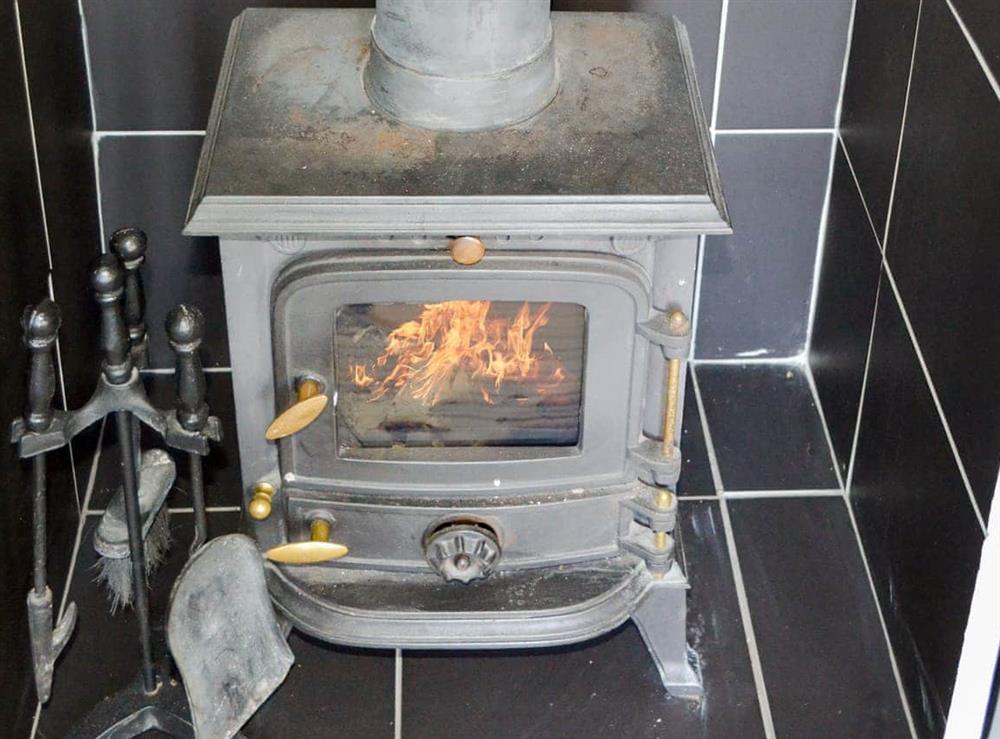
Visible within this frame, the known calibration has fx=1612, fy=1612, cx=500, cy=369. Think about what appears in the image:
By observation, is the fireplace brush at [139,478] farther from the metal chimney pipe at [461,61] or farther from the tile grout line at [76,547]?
the metal chimney pipe at [461,61]

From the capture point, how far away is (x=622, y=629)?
1.97m

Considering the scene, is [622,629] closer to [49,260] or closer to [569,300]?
[569,300]

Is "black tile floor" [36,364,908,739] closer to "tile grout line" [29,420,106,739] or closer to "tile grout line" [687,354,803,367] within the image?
"tile grout line" [29,420,106,739]

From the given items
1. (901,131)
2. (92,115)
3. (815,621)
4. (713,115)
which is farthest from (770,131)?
(92,115)

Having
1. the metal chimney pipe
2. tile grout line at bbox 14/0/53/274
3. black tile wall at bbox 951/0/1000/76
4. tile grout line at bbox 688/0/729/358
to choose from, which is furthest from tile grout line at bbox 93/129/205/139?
black tile wall at bbox 951/0/1000/76

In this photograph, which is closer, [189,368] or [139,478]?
[189,368]

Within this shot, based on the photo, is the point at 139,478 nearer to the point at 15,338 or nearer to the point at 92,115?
the point at 15,338

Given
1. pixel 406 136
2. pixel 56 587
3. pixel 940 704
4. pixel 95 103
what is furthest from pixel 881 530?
pixel 95 103

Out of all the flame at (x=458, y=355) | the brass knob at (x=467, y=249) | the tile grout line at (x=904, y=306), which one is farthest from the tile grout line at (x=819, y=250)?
the brass knob at (x=467, y=249)

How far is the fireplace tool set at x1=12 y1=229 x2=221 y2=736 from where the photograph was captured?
5.03 feet

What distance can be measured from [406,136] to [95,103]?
2.26 ft

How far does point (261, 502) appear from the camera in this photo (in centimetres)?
172

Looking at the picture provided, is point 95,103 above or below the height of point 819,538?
above

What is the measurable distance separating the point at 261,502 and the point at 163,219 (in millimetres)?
631
